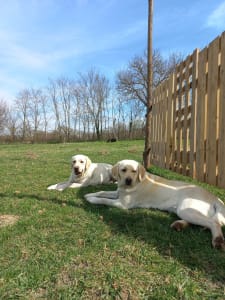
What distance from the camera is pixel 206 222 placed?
2840 millimetres

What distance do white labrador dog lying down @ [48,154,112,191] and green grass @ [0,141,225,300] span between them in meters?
1.62

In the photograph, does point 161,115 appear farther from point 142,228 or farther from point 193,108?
point 142,228

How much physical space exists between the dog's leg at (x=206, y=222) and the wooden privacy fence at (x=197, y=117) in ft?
A: 5.58

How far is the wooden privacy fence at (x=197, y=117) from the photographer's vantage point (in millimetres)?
4555

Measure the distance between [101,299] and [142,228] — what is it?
1.32 m

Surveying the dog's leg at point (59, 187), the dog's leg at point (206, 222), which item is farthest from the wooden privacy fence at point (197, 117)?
the dog's leg at point (59, 187)

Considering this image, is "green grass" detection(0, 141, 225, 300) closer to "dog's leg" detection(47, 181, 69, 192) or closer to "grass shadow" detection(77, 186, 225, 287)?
"grass shadow" detection(77, 186, 225, 287)

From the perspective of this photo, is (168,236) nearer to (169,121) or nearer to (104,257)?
(104,257)

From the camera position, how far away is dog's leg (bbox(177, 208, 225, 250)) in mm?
2520

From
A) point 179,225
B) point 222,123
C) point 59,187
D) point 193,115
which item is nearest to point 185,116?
point 193,115

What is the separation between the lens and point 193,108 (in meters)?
5.58

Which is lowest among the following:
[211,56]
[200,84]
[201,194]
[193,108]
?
[201,194]

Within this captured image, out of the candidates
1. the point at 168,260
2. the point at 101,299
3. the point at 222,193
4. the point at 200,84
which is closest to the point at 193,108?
the point at 200,84

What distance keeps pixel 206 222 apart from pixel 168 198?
0.88 m
